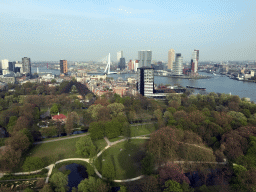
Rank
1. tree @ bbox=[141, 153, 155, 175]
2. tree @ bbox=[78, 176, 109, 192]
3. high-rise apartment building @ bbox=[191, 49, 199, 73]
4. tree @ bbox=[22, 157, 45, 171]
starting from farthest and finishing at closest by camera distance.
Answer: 1. high-rise apartment building @ bbox=[191, 49, 199, 73]
2. tree @ bbox=[22, 157, 45, 171]
3. tree @ bbox=[141, 153, 155, 175]
4. tree @ bbox=[78, 176, 109, 192]

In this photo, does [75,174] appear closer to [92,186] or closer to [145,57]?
[92,186]

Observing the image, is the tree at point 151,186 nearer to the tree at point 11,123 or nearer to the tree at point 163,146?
the tree at point 163,146

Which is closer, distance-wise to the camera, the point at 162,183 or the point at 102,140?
the point at 162,183

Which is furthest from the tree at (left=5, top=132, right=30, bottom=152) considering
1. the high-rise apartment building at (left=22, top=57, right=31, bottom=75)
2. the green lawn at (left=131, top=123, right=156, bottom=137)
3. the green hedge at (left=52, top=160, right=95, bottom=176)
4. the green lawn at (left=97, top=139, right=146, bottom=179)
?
the high-rise apartment building at (left=22, top=57, right=31, bottom=75)

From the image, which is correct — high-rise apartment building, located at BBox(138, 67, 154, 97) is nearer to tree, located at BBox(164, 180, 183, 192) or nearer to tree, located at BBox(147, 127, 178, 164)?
tree, located at BBox(147, 127, 178, 164)

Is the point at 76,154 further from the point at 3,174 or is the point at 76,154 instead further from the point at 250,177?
the point at 250,177

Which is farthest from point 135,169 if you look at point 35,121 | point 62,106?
point 62,106
